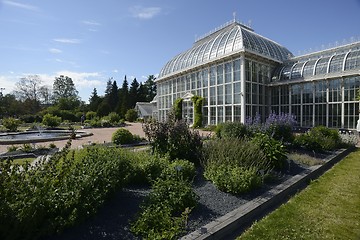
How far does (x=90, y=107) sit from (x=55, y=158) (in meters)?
65.5

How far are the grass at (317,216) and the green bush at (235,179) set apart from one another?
0.81m

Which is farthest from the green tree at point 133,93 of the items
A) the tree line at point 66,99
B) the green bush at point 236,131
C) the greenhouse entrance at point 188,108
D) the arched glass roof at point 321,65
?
the green bush at point 236,131

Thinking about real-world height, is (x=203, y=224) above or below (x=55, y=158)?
below

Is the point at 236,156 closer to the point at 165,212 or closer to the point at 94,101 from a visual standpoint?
the point at 165,212

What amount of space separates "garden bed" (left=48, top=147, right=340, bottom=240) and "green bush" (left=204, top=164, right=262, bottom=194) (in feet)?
0.44

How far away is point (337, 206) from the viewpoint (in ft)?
15.5

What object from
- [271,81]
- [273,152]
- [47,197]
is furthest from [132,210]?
[271,81]

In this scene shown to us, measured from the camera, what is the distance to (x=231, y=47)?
2569 centimetres

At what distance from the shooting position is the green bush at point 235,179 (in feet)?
16.4

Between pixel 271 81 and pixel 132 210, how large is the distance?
27228 mm

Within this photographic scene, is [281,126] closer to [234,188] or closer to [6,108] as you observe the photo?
[234,188]

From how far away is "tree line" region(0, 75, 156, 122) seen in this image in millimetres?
50906

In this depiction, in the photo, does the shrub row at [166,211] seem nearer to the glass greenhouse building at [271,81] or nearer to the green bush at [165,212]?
the green bush at [165,212]

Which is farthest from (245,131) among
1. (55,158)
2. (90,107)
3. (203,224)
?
(90,107)
